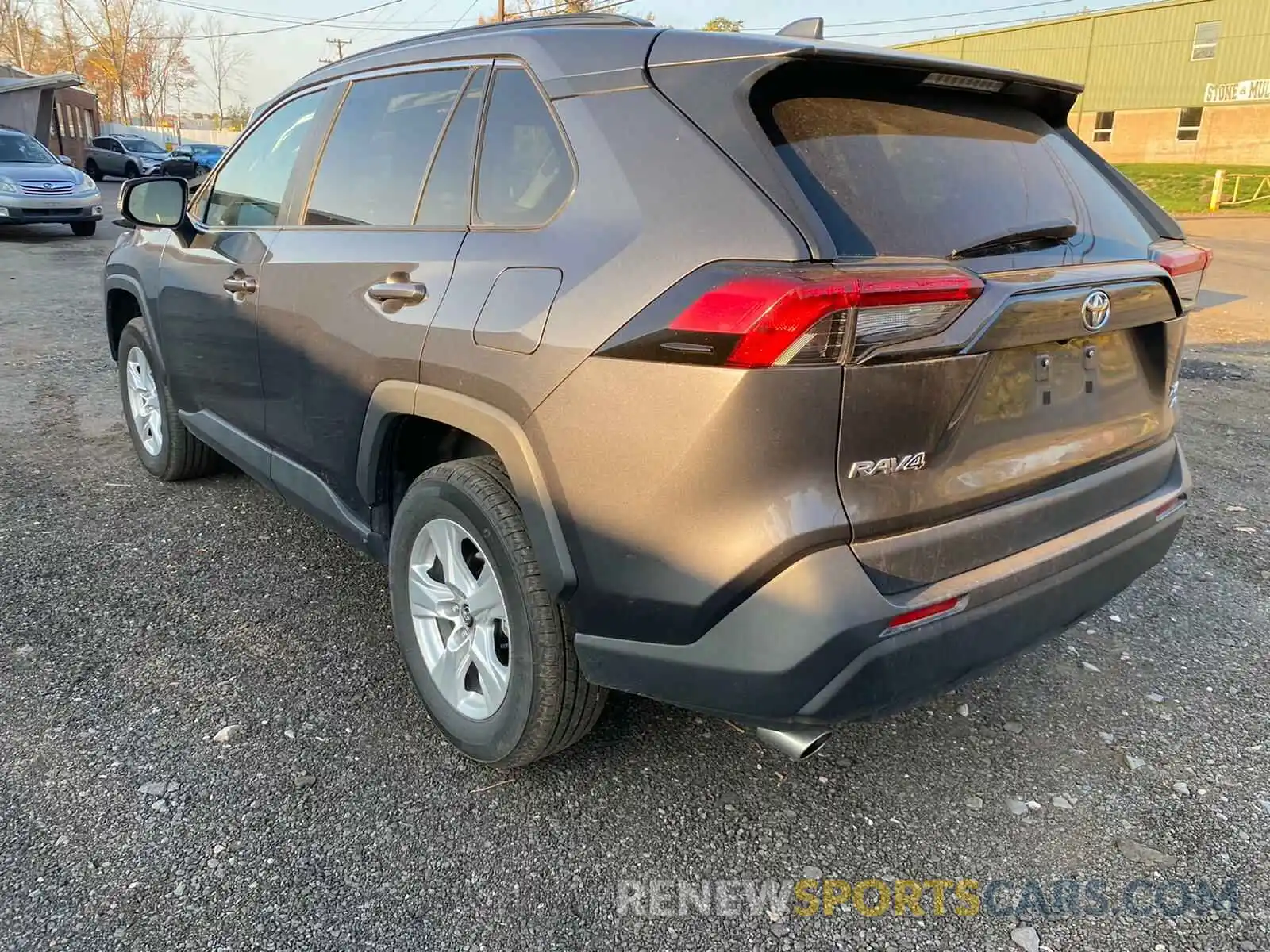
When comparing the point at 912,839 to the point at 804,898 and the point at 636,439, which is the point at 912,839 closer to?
the point at 804,898

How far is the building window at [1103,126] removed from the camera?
137ft

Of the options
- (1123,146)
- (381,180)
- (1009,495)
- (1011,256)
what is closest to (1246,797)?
(1009,495)

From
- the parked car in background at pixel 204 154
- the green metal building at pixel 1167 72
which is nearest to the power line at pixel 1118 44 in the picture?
the green metal building at pixel 1167 72

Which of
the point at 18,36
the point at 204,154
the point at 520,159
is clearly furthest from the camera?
the point at 18,36

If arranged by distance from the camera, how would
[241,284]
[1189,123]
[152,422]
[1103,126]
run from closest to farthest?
[241,284] → [152,422] → [1189,123] → [1103,126]

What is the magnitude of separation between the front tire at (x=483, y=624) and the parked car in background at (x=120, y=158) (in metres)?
30.9

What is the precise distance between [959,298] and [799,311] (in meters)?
0.35

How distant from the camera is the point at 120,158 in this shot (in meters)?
29.3

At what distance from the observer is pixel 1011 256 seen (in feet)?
6.73

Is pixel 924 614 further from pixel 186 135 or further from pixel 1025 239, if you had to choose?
pixel 186 135

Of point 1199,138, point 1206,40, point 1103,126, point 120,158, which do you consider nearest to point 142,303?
point 120,158

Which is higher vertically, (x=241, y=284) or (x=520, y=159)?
(x=520, y=159)

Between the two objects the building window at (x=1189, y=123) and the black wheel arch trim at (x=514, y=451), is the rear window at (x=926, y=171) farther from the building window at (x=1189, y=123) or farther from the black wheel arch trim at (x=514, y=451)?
the building window at (x=1189, y=123)

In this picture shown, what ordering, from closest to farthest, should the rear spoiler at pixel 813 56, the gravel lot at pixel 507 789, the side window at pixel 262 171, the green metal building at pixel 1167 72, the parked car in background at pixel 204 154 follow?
the rear spoiler at pixel 813 56 < the gravel lot at pixel 507 789 < the side window at pixel 262 171 < the parked car in background at pixel 204 154 < the green metal building at pixel 1167 72
